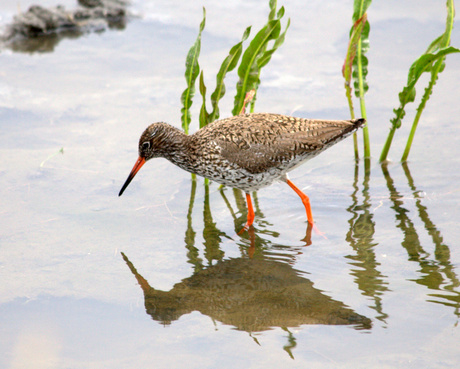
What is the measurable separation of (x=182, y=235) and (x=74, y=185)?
1929 mm

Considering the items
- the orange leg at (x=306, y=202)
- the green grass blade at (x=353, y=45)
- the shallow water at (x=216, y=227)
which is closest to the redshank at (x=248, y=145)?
the orange leg at (x=306, y=202)

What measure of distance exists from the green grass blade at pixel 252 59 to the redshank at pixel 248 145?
0.65 meters

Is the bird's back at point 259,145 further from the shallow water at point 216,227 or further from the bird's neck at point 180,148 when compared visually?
the shallow water at point 216,227

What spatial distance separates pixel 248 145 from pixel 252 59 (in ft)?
4.35

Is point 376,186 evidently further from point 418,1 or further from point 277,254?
point 418,1

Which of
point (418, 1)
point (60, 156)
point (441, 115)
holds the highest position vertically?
point (418, 1)

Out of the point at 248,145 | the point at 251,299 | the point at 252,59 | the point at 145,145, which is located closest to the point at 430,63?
the point at 252,59

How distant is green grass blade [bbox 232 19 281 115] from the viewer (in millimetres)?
7422

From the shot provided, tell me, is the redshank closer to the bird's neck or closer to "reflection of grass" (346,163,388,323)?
the bird's neck

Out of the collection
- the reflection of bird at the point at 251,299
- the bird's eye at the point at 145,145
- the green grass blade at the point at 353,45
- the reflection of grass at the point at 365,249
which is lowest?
the reflection of bird at the point at 251,299

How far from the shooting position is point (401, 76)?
10.1 m

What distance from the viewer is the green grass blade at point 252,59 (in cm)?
742

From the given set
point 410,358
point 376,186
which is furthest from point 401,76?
point 410,358

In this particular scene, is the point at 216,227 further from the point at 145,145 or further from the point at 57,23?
the point at 57,23
